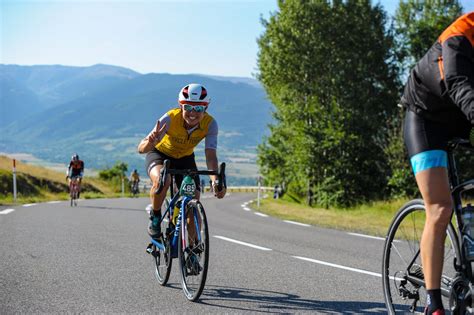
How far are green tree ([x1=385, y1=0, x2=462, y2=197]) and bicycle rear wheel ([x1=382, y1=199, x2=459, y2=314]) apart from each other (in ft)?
81.8

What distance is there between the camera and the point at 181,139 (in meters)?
Answer: 6.29

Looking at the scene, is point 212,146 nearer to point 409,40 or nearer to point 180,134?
point 180,134

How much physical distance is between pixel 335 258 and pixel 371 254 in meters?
0.81

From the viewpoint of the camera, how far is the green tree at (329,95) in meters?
30.5

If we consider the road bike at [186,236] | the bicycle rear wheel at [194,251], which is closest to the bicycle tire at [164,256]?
the road bike at [186,236]

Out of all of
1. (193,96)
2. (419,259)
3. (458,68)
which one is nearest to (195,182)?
(193,96)

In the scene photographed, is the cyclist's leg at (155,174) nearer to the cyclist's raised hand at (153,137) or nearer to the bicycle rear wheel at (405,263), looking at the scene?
the cyclist's raised hand at (153,137)

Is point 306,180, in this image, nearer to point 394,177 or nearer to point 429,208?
point 394,177

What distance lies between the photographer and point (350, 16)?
3341 cm

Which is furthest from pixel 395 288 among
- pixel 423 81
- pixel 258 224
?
pixel 258 224

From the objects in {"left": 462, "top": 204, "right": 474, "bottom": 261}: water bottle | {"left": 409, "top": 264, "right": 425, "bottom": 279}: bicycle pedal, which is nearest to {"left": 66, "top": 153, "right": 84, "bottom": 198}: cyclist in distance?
{"left": 409, "top": 264, "right": 425, "bottom": 279}: bicycle pedal

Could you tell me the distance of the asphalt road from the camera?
524cm

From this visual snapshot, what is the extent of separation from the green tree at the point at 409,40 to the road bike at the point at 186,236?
77.2ft

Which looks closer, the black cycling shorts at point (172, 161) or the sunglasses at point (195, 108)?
the sunglasses at point (195, 108)
